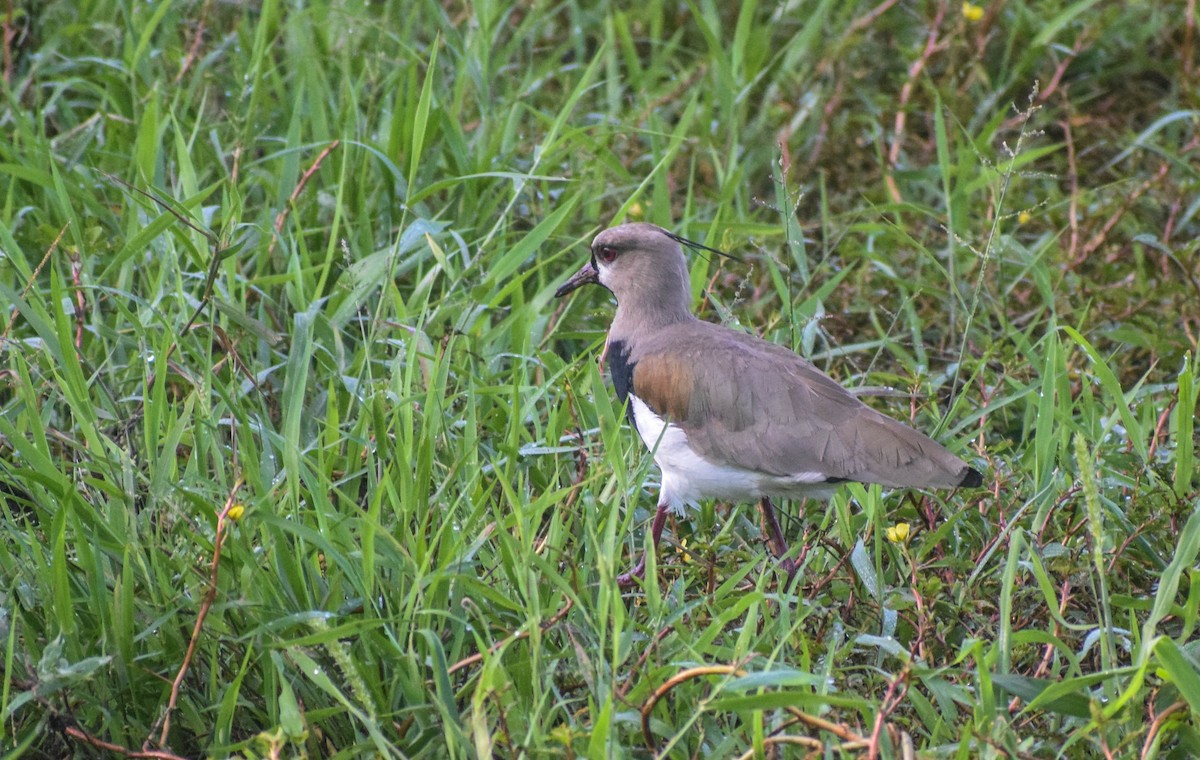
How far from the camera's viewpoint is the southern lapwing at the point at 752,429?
11.5 feet

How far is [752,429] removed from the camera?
12.2 ft

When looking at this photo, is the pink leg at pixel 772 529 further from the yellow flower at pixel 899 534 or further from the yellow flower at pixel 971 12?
the yellow flower at pixel 971 12

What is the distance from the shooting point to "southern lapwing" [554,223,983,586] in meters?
3.49

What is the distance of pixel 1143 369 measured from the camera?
16.1ft

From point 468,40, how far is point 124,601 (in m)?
3.29

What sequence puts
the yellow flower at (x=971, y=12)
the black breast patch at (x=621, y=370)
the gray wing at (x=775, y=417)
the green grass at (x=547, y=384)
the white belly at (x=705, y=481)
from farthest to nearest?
the yellow flower at (x=971, y=12), the black breast patch at (x=621, y=370), the white belly at (x=705, y=481), the gray wing at (x=775, y=417), the green grass at (x=547, y=384)

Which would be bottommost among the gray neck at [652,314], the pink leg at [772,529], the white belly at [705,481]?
the pink leg at [772,529]

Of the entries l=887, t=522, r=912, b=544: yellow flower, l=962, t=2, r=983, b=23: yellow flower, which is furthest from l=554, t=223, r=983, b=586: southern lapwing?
l=962, t=2, r=983, b=23: yellow flower

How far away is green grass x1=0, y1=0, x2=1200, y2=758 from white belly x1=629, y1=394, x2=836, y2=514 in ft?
0.44

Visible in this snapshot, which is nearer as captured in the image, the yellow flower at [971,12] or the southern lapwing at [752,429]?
the southern lapwing at [752,429]

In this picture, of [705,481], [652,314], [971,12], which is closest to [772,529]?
[705,481]

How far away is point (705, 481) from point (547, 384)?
50 cm

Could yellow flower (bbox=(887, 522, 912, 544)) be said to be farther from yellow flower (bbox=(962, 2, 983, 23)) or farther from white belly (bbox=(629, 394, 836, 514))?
yellow flower (bbox=(962, 2, 983, 23))

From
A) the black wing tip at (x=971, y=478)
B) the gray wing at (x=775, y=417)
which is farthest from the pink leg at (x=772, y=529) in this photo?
the black wing tip at (x=971, y=478)
